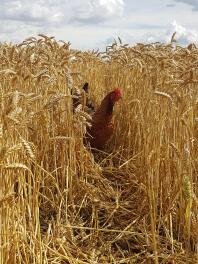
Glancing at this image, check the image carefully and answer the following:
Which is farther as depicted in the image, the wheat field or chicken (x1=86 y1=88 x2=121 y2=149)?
chicken (x1=86 y1=88 x2=121 y2=149)

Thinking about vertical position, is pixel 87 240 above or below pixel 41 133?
below

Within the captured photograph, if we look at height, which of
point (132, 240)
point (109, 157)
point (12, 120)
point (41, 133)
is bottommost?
point (132, 240)

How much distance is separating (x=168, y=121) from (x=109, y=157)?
1.14 metres

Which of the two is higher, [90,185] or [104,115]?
[104,115]

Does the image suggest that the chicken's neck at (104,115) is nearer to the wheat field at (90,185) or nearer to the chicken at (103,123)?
the chicken at (103,123)

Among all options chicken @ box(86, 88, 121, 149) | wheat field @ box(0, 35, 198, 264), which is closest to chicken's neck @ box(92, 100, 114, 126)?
chicken @ box(86, 88, 121, 149)

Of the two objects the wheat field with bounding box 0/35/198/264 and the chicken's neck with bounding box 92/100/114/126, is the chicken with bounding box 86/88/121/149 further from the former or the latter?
the wheat field with bounding box 0/35/198/264

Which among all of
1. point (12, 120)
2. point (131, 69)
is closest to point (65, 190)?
point (12, 120)

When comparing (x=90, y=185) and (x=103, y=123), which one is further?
(x=103, y=123)

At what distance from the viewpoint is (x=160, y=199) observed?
257cm

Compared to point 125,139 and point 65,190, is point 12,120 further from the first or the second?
point 125,139

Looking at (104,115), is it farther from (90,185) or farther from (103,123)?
(90,185)

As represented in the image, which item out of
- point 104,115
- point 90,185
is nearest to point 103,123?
point 104,115

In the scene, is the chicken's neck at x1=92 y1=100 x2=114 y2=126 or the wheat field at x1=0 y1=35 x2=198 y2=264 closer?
the wheat field at x1=0 y1=35 x2=198 y2=264
